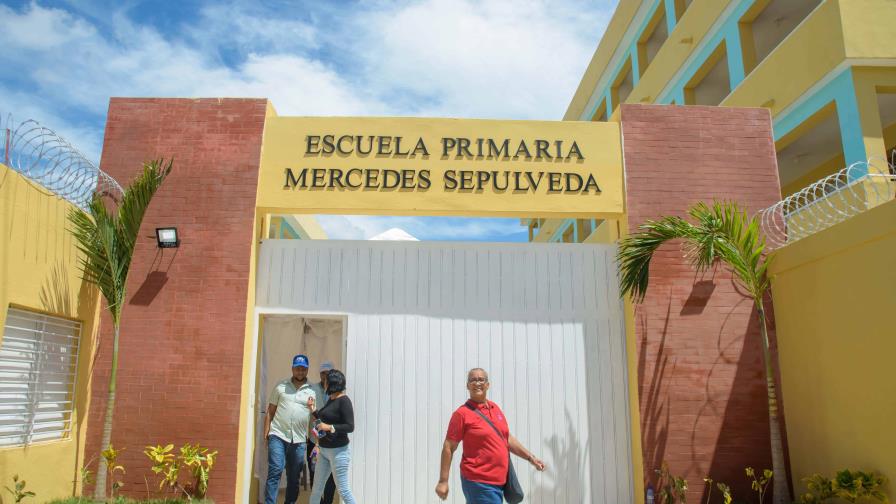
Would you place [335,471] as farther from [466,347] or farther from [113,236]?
[113,236]

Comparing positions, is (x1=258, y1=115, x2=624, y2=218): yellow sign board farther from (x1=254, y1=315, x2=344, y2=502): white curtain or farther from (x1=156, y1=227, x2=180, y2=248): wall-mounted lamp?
(x1=254, y1=315, x2=344, y2=502): white curtain

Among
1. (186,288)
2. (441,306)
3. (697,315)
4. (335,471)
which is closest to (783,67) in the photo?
(697,315)

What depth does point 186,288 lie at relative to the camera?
7.74m

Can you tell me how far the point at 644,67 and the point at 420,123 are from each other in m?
11.8

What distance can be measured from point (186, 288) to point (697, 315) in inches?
231

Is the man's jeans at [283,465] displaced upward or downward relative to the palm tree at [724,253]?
downward

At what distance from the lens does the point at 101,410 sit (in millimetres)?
7492

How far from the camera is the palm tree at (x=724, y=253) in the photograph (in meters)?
6.91

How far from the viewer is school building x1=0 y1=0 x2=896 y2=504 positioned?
7.35 m

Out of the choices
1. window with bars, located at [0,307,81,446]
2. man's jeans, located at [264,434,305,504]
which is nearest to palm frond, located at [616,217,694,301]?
man's jeans, located at [264,434,305,504]

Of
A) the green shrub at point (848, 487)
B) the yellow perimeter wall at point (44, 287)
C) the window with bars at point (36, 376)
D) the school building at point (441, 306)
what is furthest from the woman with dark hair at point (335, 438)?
the green shrub at point (848, 487)

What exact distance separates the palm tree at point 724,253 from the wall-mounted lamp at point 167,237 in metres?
5.03

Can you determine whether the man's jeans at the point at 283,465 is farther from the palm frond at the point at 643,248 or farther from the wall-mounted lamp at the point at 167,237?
the palm frond at the point at 643,248

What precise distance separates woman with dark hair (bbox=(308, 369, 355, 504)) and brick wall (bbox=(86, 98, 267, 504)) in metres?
1.19
